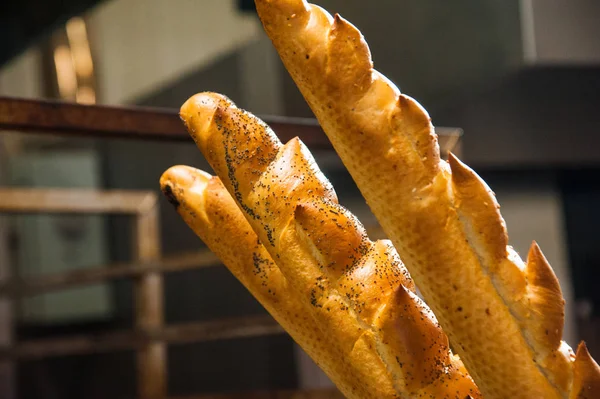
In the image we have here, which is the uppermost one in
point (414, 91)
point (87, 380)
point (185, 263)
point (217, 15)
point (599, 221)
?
point (217, 15)

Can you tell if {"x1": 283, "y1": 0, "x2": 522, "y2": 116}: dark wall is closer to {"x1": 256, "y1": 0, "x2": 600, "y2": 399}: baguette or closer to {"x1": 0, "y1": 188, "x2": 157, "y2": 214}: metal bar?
{"x1": 0, "y1": 188, "x2": 157, "y2": 214}: metal bar

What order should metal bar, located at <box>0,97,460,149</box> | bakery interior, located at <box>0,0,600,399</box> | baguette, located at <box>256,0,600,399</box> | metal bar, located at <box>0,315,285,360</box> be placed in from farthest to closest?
bakery interior, located at <box>0,0,600,399</box> → metal bar, located at <box>0,315,285,360</box> → metal bar, located at <box>0,97,460,149</box> → baguette, located at <box>256,0,600,399</box>

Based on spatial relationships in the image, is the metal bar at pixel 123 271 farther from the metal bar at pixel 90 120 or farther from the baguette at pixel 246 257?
the baguette at pixel 246 257

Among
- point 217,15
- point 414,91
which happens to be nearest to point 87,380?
point 217,15

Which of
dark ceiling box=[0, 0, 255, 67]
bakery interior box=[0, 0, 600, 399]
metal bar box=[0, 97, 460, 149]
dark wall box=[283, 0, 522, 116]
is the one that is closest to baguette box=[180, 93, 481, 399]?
metal bar box=[0, 97, 460, 149]

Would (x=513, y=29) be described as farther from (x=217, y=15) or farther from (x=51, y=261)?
(x=51, y=261)

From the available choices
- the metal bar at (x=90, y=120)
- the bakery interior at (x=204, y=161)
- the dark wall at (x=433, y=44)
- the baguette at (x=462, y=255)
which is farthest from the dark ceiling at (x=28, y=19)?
the dark wall at (x=433, y=44)
